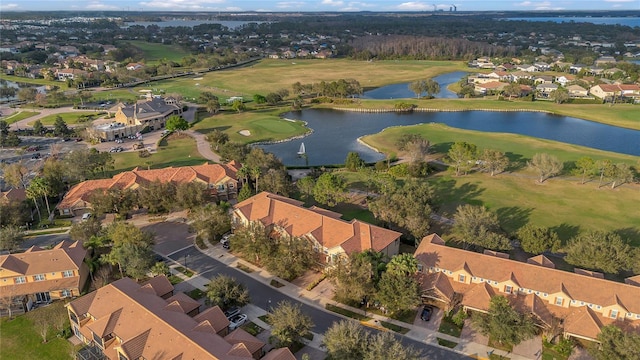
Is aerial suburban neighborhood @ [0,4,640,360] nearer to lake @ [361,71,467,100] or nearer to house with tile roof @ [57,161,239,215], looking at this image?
house with tile roof @ [57,161,239,215]

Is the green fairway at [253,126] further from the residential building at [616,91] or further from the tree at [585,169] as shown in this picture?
the residential building at [616,91]

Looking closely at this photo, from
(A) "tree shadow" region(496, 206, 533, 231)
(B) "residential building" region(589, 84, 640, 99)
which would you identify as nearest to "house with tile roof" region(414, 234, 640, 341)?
(A) "tree shadow" region(496, 206, 533, 231)

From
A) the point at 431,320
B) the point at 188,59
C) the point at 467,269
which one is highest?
the point at 188,59

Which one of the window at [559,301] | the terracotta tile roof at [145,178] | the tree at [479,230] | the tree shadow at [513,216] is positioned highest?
the terracotta tile roof at [145,178]

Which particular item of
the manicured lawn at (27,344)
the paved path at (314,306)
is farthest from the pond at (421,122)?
the manicured lawn at (27,344)

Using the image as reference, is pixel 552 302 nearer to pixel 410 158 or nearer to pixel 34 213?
pixel 410 158

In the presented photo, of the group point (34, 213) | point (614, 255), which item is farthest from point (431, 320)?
point (34, 213)
